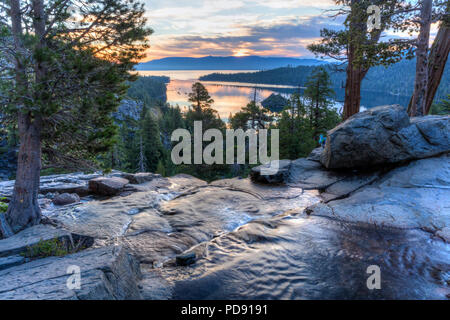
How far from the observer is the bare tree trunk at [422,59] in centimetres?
1034

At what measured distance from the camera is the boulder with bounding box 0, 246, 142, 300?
362 cm

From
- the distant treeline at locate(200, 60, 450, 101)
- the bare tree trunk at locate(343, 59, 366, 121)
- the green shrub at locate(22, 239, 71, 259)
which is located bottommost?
the green shrub at locate(22, 239, 71, 259)

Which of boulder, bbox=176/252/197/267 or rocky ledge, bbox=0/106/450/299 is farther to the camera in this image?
boulder, bbox=176/252/197/267

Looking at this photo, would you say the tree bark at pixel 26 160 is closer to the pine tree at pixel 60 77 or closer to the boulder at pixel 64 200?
the pine tree at pixel 60 77

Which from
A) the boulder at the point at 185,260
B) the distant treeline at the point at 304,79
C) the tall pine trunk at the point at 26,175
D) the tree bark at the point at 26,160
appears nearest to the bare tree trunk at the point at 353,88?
the boulder at the point at 185,260

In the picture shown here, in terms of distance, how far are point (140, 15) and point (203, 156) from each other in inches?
922

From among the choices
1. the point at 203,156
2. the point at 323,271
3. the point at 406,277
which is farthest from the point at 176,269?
the point at 203,156

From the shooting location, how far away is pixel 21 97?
620 centimetres

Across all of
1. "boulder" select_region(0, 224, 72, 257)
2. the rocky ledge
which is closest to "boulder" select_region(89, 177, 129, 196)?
the rocky ledge

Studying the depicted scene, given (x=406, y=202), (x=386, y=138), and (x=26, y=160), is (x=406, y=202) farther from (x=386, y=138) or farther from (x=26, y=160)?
(x=26, y=160)

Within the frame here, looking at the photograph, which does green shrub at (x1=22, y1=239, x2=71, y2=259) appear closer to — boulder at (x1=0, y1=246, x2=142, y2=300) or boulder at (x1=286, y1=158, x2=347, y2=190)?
boulder at (x1=0, y1=246, x2=142, y2=300)

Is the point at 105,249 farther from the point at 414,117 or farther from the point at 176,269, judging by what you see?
the point at 414,117

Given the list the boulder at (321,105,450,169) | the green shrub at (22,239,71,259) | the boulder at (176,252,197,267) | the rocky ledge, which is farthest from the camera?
the boulder at (321,105,450,169)

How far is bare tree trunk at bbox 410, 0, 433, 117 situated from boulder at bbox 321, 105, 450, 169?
123 centimetres
